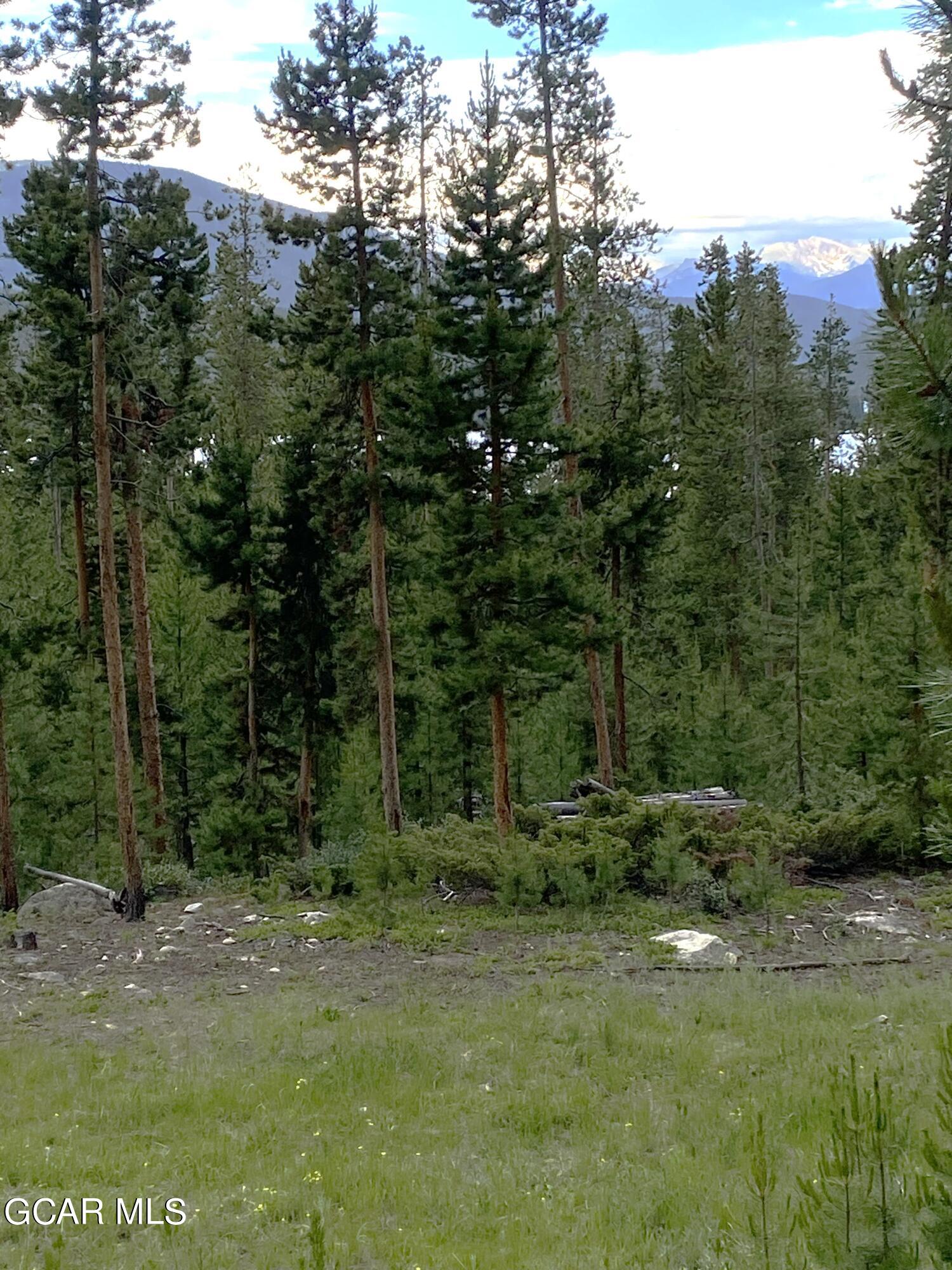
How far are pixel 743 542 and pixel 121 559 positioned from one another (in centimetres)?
2591

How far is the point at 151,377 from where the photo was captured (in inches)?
667

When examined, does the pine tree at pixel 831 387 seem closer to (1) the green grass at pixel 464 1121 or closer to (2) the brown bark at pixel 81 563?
(2) the brown bark at pixel 81 563

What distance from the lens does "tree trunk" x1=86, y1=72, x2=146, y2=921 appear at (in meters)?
16.0

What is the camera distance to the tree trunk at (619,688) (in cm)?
2655

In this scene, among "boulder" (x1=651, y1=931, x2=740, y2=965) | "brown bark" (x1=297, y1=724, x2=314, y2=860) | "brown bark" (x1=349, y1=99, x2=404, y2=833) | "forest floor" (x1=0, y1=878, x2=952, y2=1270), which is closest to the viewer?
"forest floor" (x1=0, y1=878, x2=952, y2=1270)

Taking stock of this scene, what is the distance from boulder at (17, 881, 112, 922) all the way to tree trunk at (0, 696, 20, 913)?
3.52 metres

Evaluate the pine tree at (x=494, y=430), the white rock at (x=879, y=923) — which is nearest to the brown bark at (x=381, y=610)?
the pine tree at (x=494, y=430)

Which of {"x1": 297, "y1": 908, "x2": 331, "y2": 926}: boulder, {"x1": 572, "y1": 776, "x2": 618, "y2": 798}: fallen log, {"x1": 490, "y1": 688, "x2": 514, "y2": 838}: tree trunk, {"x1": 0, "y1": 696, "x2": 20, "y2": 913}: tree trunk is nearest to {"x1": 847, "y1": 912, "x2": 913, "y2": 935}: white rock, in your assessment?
{"x1": 572, "y1": 776, "x2": 618, "y2": 798}: fallen log

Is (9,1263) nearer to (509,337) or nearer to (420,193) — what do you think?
(509,337)

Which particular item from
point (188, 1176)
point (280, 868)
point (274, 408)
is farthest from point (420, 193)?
point (188, 1176)

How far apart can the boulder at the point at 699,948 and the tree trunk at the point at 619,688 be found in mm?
13654

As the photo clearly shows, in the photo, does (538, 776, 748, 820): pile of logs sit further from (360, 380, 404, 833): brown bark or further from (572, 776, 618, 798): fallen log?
(360, 380, 404, 833): brown bark

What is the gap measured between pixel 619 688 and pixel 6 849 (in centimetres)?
1594

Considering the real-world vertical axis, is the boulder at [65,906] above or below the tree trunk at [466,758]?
below
